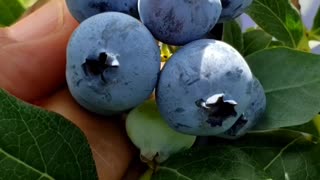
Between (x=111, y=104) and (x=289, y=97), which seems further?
(x=289, y=97)

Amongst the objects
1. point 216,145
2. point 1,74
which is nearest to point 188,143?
point 216,145

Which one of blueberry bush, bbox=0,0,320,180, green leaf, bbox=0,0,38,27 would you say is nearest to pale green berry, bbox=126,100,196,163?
blueberry bush, bbox=0,0,320,180

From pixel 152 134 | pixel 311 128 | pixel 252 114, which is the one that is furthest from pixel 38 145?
pixel 311 128

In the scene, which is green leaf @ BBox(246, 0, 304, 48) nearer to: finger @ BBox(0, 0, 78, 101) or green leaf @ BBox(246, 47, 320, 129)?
green leaf @ BBox(246, 47, 320, 129)

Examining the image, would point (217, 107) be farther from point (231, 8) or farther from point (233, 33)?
point (233, 33)

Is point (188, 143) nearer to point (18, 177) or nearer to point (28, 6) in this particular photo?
point (18, 177)

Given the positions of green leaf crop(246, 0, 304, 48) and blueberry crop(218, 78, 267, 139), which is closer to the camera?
blueberry crop(218, 78, 267, 139)

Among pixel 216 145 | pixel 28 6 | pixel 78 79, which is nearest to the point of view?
pixel 78 79
